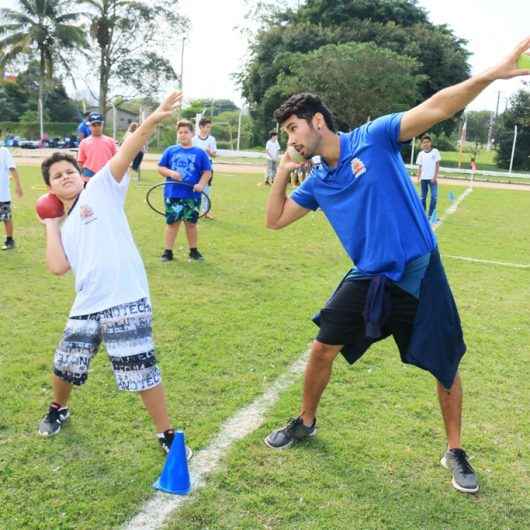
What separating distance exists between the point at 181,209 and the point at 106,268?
17.2 ft

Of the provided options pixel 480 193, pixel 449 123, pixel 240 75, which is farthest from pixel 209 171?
pixel 240 75

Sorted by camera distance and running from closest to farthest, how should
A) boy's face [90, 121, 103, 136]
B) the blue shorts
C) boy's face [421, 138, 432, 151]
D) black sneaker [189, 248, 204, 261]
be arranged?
the blue shorts
black sneaker [189, 248, 204, 261]
boy's face [90, 121, 103, 136]
boy's face [421, 138, 432, 151]


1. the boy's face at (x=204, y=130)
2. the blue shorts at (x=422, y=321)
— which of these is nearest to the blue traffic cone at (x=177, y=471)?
the blue shorts at (x=422, y=321)

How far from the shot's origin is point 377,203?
3.08 m

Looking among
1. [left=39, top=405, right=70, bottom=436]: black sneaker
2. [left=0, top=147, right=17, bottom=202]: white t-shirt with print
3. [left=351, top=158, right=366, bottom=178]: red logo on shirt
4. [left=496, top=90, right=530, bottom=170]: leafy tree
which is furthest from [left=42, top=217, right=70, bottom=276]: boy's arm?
[left=496, top=90, right=530, bottom=170]: leafy tree

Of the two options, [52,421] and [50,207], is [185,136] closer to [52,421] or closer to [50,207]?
[50,207]

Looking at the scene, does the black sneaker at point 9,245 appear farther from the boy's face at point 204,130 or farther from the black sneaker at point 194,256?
the boy's face at point 204,130

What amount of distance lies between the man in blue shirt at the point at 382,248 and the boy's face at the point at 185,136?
17.1ft

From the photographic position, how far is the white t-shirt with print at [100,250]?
3.23 m

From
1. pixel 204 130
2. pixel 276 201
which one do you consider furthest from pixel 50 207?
pixel 204 130

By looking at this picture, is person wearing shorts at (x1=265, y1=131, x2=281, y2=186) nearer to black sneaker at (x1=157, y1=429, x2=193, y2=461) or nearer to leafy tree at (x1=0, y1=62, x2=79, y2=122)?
black sneaker at (x1=157, y1=429, x2=193, y2=461)

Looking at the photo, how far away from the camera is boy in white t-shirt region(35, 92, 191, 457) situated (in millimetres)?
→ 3232

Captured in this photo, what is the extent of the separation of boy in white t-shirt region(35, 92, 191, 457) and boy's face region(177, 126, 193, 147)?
5043mm

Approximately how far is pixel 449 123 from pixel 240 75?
20825mm
